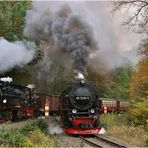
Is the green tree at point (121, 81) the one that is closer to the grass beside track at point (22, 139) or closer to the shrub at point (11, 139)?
the grass beside track at point (22, 139)

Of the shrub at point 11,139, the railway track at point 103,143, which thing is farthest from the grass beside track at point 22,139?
the railway track at point 103,143

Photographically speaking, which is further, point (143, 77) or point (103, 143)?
point (143, 77)

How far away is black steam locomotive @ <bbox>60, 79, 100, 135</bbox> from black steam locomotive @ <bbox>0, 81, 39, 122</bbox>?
3768 mm

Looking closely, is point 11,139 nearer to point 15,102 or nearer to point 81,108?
point 81,108

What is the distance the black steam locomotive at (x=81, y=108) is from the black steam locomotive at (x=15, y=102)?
377 cm

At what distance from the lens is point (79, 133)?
746 inches

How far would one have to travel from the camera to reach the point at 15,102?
23.5 m

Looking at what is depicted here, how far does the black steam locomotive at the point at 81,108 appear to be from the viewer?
19250 mm

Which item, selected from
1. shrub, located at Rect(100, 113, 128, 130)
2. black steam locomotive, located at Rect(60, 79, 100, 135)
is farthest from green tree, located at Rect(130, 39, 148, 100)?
black steam locomotive, located at Rect(60, 79, 100, 135)

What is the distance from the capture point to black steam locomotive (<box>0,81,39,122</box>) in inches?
867

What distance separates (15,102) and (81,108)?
5285mm

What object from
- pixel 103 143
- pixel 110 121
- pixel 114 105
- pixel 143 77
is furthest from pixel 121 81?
pixel 103 143

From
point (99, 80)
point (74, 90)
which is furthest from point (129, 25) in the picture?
point (99, 80)

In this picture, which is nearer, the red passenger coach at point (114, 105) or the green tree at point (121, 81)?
the red passenger coach at point (114, 105)
